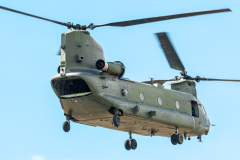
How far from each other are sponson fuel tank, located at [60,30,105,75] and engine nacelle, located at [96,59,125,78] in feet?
2.58

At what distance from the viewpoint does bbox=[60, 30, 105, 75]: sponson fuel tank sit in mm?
24109

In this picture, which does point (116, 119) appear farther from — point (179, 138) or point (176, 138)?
point (179, 138)

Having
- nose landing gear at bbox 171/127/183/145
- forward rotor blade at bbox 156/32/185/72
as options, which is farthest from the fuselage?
forward rotor blade at bbox 156/32/185/72

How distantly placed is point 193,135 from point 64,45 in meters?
11.9

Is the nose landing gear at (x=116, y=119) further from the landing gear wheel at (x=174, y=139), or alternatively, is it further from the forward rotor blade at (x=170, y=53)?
the forward rotor blade at (x=170, y=53)

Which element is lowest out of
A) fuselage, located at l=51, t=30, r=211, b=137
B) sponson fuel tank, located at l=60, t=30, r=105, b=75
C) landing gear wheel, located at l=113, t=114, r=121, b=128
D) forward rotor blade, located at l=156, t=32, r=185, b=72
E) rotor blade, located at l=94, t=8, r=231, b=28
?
landing gear wheel, located at l=113, t=114, r=121, b=128

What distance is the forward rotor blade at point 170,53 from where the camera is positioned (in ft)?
97.6

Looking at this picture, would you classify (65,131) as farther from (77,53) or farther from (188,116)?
(188,116)

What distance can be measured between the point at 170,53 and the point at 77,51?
27.7ft

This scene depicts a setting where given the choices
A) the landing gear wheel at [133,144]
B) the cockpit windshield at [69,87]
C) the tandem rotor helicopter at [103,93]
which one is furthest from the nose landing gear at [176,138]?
the cockpit windshield at [69,87]

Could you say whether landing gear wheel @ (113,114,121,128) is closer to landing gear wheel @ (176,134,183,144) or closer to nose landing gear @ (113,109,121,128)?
nose landing gear @ (113,109,121,128)

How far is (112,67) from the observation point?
24.5 metres

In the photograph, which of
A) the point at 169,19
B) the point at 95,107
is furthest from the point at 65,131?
the point at 169,19

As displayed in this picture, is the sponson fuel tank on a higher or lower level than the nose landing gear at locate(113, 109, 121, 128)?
higher
